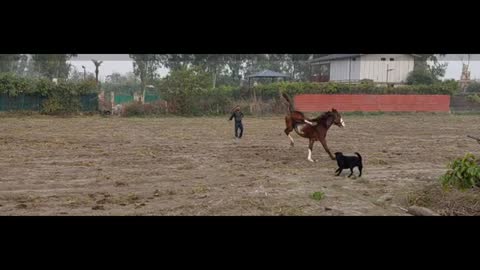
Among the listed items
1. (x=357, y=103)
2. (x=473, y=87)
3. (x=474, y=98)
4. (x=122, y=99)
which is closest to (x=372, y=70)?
(x=357, y=103)

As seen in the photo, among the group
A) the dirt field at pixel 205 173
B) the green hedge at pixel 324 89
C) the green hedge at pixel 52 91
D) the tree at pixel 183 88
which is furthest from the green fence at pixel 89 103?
the green hedge at pixel 324 89

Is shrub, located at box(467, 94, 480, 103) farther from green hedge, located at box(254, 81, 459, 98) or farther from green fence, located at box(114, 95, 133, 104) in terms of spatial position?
green fence, located at box(114, 95, 133, 104)

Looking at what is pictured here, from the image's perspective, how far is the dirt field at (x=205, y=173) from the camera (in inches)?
213

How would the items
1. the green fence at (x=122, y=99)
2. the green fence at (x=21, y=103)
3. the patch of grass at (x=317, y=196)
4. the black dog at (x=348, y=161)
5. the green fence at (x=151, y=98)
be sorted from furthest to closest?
the green fence at (x=122, y=99), the green fence at (x=151, y=98), the green fence at (x=21, y=103), the black dog at (x=348, y=161), the patch of grass at (x=317, y=196)

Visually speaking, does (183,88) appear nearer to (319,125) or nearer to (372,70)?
(372,70)

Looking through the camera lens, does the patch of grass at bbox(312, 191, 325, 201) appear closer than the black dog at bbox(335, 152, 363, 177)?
Yes

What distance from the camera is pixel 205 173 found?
758cm

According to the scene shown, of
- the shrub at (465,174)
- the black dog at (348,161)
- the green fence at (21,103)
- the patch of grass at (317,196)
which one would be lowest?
the patch of grass at (317,196)

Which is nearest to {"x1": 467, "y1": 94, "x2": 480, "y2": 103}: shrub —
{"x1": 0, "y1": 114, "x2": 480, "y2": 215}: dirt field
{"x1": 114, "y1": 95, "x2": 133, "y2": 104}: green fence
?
{"x1": 0, "y1": 114, "x2": 480, "y2": 215}: dirt field

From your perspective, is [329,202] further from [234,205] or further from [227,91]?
[227,91]

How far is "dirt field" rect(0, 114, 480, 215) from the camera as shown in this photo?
542cm

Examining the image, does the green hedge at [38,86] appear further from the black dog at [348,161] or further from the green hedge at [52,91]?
the black dog at [348,161]
